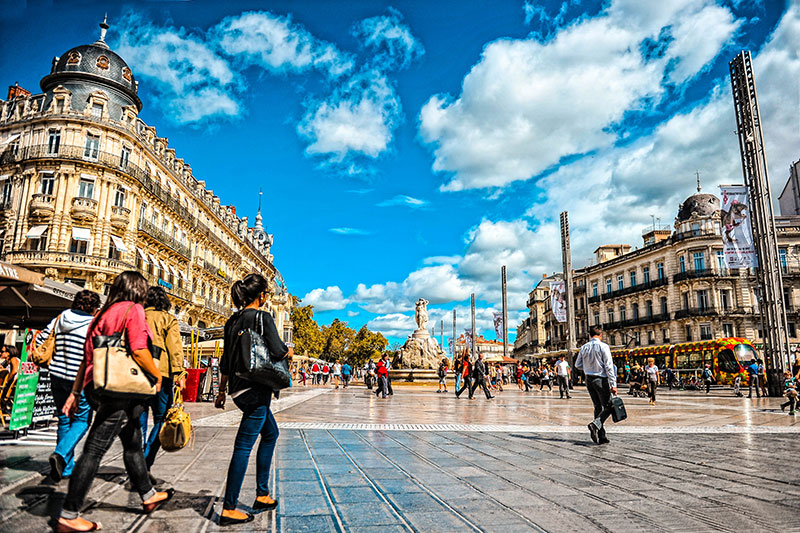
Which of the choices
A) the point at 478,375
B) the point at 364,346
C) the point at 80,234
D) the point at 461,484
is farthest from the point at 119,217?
the point at 364,346

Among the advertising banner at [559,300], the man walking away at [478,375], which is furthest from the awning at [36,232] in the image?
the advertising banner at [559,300]

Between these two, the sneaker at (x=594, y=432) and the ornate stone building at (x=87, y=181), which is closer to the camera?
the sneaker at (x=594, y=432)

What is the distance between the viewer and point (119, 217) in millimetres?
29469

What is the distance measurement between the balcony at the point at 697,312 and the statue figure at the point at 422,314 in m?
25.1

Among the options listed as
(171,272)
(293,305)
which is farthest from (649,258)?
(293,305)

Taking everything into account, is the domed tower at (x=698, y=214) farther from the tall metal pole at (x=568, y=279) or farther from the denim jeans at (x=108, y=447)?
the denim jeans at (x=108, y=447)

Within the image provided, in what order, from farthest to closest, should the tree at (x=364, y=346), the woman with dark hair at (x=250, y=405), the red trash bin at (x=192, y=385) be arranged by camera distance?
1. the tree at (x=364, y=346)
2. the red trash bin at (x=192, y=385)
3. the woman with dark hair at (x=250, y=405)

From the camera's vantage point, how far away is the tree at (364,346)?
257 feet

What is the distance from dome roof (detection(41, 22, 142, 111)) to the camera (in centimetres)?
3048

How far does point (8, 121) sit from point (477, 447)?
35.9m

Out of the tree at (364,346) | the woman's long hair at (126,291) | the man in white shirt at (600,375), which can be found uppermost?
the tree at (364,346)

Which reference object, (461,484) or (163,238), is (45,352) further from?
(163,238)

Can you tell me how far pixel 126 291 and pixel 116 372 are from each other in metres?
0.62

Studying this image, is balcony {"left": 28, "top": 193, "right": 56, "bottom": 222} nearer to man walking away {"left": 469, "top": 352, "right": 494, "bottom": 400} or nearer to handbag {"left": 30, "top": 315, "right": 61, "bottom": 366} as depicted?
man walking away {"left": 469, "top": 352, "right": 494, "bottom": 400}
